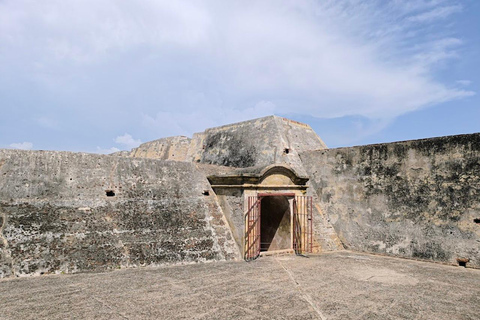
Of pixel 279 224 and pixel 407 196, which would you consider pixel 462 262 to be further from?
pixel 279 224

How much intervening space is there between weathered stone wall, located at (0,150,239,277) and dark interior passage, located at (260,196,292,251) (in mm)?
2291

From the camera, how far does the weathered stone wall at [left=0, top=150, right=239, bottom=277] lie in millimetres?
7742

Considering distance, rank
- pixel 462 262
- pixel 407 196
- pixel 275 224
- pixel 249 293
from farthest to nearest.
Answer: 1. pixel 275 224
2. pixel 407 196
3. pixel 462 262
4. pixel 249 293

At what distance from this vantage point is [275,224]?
40.2 ft

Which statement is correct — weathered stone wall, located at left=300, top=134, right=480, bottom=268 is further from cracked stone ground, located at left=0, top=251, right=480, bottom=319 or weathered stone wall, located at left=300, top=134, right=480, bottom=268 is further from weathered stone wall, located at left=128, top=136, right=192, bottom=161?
weathered stone wall, located at left=128, top=136, right=192, bottom=161

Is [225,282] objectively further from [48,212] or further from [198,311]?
[48,212]

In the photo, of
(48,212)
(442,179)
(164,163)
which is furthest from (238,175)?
(442,179)

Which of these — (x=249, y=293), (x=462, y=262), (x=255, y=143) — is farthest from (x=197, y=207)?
(x=462, y=262)

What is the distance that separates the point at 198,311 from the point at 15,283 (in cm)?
395

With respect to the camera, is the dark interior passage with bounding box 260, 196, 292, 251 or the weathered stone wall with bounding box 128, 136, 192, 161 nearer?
the dark interior passage with bounding box 260, 196, 292, 251

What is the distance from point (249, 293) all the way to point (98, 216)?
459 cm

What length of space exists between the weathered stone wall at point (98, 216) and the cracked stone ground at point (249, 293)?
52cm

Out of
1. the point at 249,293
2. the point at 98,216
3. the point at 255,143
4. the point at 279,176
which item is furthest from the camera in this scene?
the point at 255,143

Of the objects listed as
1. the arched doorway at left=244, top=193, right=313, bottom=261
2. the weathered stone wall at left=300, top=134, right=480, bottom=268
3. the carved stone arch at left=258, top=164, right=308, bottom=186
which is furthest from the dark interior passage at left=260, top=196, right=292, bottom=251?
the weathered stone wall at left=300, top=134, right=480, bottom=268
